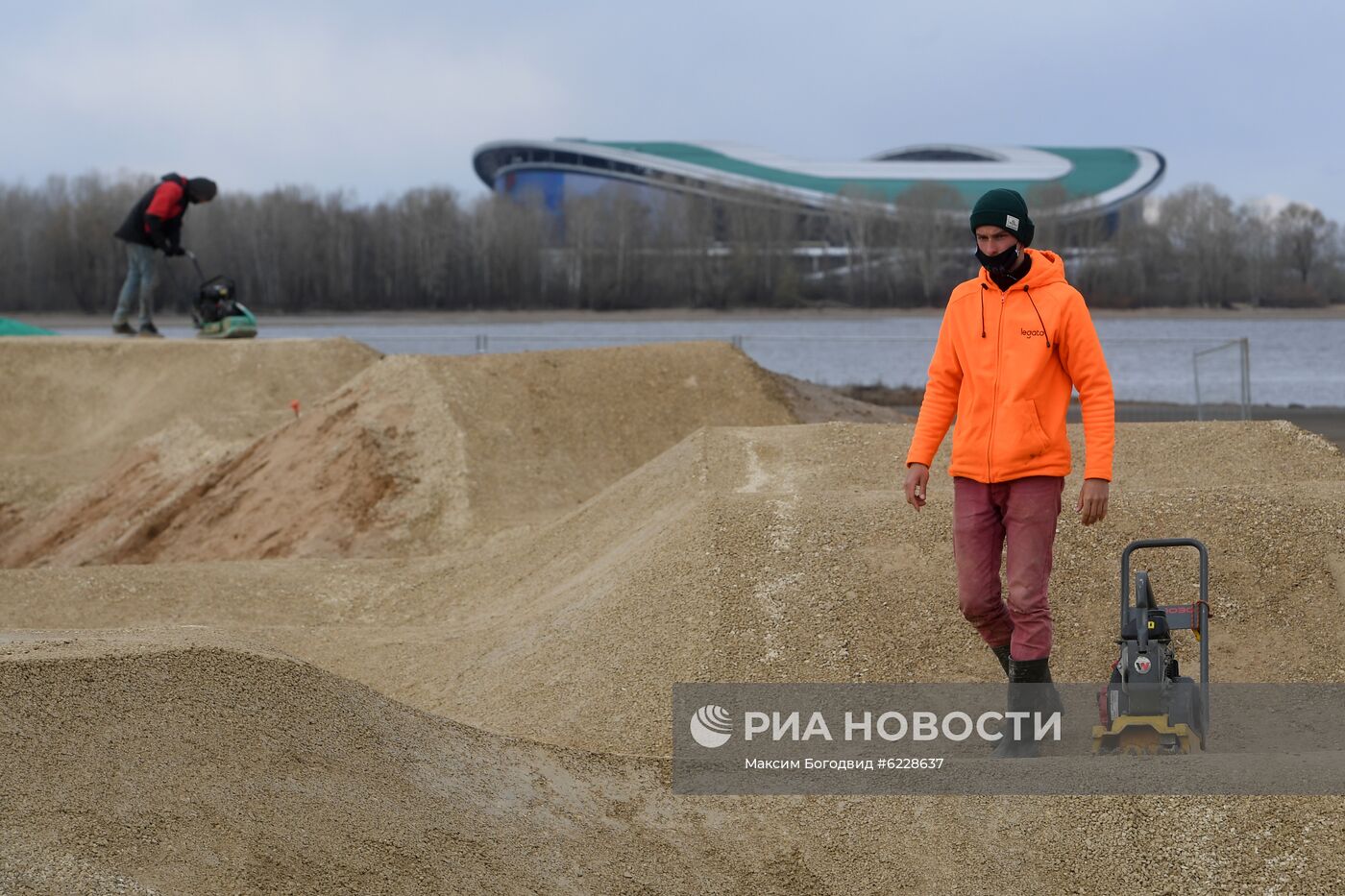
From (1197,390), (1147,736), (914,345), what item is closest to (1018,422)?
(1147,736)

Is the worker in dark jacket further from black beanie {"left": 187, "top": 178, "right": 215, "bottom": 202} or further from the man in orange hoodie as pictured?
the man in orange hoodie

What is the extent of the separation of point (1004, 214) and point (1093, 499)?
1.23m

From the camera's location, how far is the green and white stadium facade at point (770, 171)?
334ft

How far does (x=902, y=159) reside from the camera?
404ft

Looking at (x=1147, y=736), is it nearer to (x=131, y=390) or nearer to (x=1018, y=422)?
(x=1018, y=422)

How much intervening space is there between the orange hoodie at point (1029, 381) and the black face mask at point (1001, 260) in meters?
0.05

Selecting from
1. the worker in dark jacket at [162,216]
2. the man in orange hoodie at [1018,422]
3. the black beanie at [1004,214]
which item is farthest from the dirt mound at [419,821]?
the worker in dark jacket at [162,216]

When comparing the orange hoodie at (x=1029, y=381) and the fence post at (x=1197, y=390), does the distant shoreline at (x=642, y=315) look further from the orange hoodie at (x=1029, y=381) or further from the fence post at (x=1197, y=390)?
the orange hoodie at (x=1029, y=381)

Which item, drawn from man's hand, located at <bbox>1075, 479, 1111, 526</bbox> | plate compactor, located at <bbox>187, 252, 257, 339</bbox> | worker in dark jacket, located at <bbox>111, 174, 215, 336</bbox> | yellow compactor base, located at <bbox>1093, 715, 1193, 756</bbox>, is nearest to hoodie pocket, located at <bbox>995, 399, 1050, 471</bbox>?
man's hand, located at <bbox>1075, 479, 1111, 526</bbox>

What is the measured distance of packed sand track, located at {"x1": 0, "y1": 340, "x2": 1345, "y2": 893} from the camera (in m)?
5.07

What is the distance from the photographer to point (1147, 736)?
5684mm

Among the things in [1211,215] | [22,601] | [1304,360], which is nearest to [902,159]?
[1211,215]

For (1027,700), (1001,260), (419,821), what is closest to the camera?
(419,821)

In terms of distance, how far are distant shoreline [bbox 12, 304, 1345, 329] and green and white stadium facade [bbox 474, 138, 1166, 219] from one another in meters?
36.5
